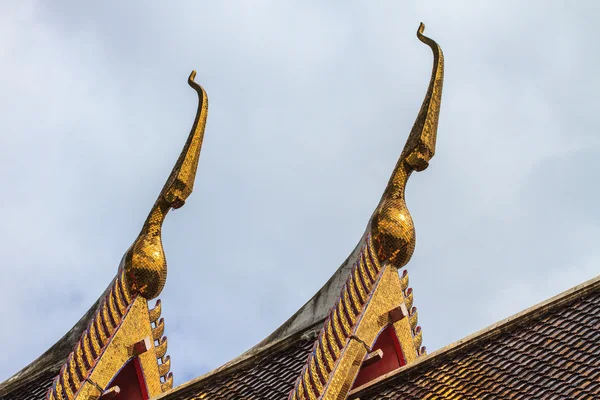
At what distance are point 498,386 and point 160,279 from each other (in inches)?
151

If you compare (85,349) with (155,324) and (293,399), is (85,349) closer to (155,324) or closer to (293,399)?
(155,324)

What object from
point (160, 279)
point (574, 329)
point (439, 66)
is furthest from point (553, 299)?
point (160, 279)

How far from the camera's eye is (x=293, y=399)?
1228cm

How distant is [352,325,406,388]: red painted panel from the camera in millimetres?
13352

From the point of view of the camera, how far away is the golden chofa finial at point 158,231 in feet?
46.7

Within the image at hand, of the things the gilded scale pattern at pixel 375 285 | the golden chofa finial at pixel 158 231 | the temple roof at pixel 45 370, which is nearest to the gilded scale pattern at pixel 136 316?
the golden chofa finial at pixel 158 231

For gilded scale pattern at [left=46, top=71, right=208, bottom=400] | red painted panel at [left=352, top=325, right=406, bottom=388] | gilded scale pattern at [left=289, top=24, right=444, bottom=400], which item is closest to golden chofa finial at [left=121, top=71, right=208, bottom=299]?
gilded scale pattern at [left=46, top=71, right=208, bottom=400]

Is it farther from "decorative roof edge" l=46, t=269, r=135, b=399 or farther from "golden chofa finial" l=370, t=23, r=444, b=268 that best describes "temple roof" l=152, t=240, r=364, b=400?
"decorative roof edge" l=46, t=269, r=135, b=399

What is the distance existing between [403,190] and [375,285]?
0.96m

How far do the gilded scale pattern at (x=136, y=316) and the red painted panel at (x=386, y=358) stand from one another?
1944 millimetres

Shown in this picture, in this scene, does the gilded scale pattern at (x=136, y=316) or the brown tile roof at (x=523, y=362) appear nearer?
the brown tile roof at (x=523, y=362)

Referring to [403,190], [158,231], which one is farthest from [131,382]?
[403,190]

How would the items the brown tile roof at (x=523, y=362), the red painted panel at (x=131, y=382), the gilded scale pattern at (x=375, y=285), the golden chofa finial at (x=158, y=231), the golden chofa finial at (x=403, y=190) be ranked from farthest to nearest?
1. the golden chofa finial at (x=158, y=231)
2. the red painted panel at (x=131, y=382)
3. the golden chofa finial at (x=403, y=190)
4. the gilded scale pattern at (x=375, y=285)
5. the brown tile roof at (x=523, y=362)

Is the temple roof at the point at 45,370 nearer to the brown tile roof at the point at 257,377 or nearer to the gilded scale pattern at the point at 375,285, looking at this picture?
the brown tile roof at the point at 257,377
